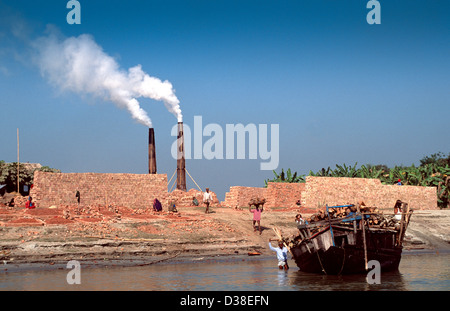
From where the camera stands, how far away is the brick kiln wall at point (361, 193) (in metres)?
42.2

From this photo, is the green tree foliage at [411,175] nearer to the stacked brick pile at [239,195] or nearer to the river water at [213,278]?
the stacked brick pile at [239,195]

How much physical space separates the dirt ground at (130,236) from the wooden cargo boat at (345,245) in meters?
6.43

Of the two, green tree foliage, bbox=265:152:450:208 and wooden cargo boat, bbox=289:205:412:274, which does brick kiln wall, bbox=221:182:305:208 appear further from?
wooden cargo boat, bbox=289:205:412:274

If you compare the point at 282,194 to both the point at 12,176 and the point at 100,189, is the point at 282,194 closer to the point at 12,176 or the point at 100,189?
the point at 100,189

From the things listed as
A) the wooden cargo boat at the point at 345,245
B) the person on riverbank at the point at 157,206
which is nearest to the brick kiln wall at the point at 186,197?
the person on riverbank at the point at 157,206

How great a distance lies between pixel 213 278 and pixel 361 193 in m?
24.5

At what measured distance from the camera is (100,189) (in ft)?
117

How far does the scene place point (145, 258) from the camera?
26250 millimetres

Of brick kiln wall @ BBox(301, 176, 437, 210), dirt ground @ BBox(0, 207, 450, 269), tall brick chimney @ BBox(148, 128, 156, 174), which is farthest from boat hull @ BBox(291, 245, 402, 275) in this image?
tall brick chimney @ BBox(148, 128, 156, 174)

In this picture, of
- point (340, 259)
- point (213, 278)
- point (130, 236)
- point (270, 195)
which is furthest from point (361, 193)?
point (213, 278)

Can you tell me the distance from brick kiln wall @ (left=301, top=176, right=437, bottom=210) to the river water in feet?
53.5
